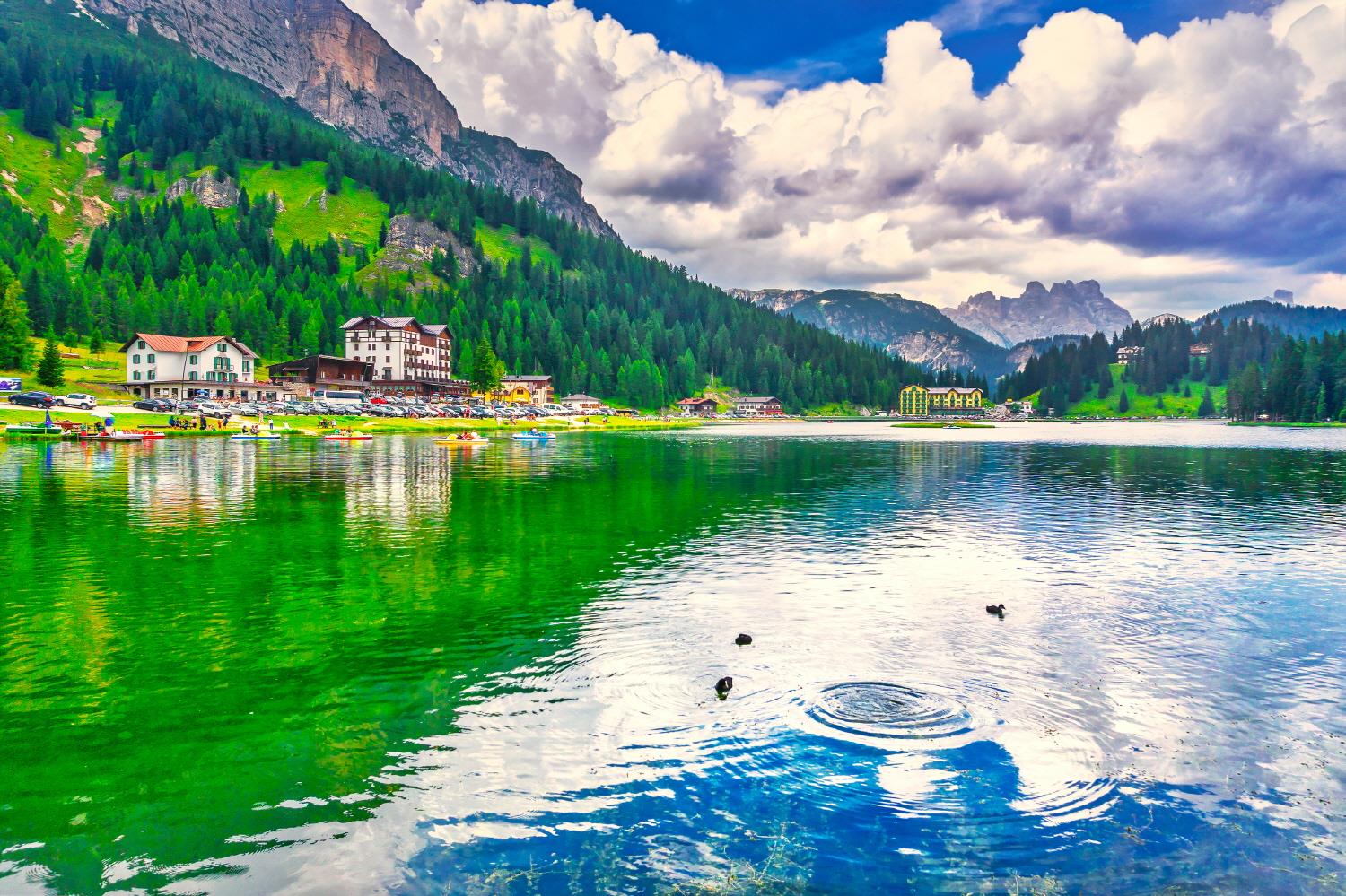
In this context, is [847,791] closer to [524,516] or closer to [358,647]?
[358,647]

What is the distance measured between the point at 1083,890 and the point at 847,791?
4.13m

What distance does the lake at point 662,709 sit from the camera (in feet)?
41.0

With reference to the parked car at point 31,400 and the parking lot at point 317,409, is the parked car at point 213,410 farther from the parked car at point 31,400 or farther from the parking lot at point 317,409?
the parked car at point 31,400

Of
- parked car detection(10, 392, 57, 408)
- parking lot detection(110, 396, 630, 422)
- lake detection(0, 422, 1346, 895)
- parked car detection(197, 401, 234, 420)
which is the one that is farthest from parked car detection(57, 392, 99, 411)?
lake detection(0, 422, 1346, 895)

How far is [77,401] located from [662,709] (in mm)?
144738

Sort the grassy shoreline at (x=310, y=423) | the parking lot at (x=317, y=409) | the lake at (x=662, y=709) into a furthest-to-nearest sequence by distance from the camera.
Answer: the parking lot at (x=317, y=409) < the grassy shoreline at (x=310, y=423) < the lake at (x=662, y=709)

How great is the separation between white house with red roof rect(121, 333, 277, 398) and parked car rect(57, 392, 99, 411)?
117 feet

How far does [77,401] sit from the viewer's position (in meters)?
125

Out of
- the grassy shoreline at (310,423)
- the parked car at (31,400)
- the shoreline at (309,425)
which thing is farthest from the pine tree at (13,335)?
the shoreline at (309,425)

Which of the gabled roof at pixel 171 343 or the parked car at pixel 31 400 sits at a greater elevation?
the gabled roof at pixel 171 343

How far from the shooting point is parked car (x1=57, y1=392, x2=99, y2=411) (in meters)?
124

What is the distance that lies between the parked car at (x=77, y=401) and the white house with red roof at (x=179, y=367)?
35529 millimetres

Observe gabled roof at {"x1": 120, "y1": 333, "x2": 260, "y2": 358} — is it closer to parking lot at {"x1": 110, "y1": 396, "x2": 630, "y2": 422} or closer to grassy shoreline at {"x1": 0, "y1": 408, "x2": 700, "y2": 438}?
parking lot at {"x1": 110, "y1": 396, "x2": 630, "y2": 422}

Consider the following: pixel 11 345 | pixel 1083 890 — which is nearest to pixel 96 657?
pixel 1083 890
